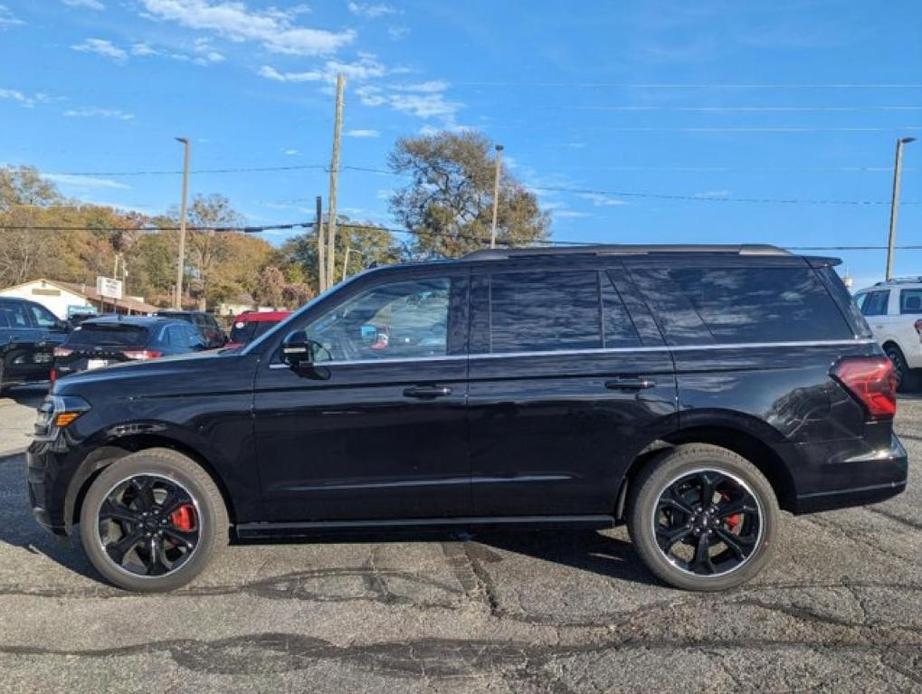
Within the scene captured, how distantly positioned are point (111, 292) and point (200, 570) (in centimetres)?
5226

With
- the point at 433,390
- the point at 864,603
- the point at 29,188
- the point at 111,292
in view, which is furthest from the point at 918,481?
the point at 29,188

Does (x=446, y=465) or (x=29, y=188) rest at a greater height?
(x=29, y=188)

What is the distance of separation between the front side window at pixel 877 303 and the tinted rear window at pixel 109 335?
12.5 m

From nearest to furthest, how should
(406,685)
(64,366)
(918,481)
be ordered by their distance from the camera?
(406,685)
(918,481)
(64,366)

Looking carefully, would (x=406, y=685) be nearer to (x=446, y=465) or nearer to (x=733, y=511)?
(x=446, y=465)

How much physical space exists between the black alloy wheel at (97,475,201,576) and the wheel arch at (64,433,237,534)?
19cm

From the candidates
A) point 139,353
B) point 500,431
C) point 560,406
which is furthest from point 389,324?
point 139,353

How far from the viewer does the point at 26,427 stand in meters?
10.2

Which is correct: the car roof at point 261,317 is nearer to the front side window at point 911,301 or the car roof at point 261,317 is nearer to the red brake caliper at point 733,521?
the red brake caliper at point 733,521

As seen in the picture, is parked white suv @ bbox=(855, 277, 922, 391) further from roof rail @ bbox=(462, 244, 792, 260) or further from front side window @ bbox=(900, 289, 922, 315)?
roof rail @ bbox=(462, 244, 792, 260)

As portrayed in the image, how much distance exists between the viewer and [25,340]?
12945 mm

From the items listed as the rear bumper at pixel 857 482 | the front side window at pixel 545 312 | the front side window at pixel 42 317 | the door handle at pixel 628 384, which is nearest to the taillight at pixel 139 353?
the front side window at pixel 42 317

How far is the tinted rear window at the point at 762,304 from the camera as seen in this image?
14.1 ft

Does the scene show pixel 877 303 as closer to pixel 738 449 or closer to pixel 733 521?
pixel 738 449
